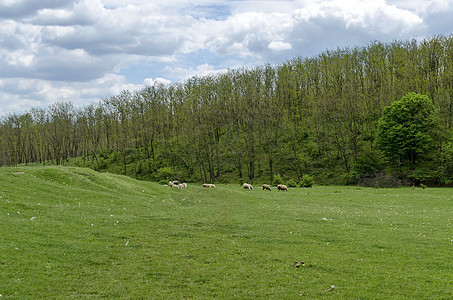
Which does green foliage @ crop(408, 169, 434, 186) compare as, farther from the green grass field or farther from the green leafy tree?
the green grass field

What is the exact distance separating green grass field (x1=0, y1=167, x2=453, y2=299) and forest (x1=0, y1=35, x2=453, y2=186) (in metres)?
48.3

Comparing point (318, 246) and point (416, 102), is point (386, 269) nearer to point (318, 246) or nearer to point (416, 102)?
point (318, 246)

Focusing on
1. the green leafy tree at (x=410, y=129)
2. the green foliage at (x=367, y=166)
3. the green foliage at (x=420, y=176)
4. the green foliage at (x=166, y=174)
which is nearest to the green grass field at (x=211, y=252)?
the green foliage at (x=420, y=176)

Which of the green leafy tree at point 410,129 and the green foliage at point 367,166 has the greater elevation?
the green leafy tree at point 410,129

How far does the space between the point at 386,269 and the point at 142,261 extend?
978 cm

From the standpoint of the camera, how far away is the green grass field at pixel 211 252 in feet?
36.4

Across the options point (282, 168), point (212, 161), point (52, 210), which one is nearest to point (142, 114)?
point (212, 161)

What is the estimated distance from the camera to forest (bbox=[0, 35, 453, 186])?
74.9 metres

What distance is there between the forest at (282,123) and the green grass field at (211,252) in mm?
48318

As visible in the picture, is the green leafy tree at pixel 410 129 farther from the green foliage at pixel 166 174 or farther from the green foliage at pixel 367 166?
the green foliage at pixel 166 174

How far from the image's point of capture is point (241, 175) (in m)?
81.1

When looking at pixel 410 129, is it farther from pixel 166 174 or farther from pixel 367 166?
pixel 166 174

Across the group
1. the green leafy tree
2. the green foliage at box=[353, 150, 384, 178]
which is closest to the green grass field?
the green leafy tree

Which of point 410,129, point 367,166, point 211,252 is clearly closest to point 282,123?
point 367,166
